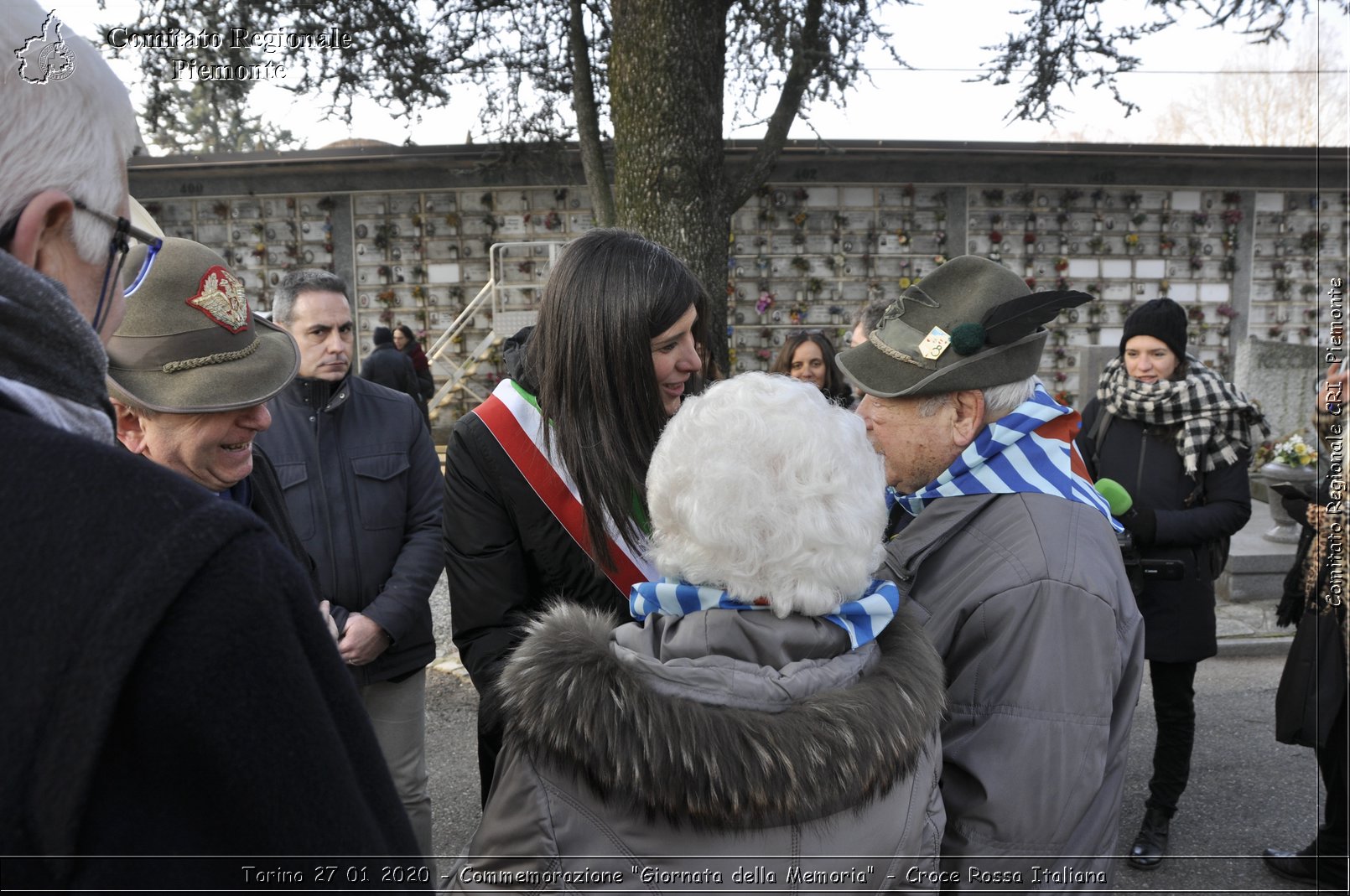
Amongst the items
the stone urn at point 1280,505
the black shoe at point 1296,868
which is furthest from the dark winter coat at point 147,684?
the stone urn at point 1280,505

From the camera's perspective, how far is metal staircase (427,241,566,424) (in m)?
14.0

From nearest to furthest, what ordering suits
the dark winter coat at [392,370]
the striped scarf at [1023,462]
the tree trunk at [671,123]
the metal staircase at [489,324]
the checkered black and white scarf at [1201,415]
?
the striped scarf at [1023,462] < the checkered black and white scarf at [1201,415] < the tree trunk at [671,123] < the dark winter coat at [392,370] < the metal staircase at [489,324]

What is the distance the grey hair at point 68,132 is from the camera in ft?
2.48

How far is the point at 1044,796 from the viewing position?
147cm

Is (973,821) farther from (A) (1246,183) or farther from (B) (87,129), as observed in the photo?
(A) (1246,183)

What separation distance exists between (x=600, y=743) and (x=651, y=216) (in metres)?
5.26

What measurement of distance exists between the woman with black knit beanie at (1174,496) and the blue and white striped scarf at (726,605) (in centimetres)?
255

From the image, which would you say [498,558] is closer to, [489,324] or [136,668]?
[136,668]

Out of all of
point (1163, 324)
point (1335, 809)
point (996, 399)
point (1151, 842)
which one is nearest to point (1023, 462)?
point (996, 399)

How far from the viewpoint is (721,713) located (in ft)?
3.91

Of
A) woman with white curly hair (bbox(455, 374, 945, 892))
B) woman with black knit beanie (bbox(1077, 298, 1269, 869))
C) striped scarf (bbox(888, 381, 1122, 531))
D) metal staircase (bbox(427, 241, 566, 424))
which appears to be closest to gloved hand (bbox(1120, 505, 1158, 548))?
woman with black knit beanie (bbox(1077, 298, 1269, 869))

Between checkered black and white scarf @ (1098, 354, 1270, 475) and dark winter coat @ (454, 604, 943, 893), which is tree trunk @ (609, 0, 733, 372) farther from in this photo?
dark winter coat @ (454, 604, 943, 893)

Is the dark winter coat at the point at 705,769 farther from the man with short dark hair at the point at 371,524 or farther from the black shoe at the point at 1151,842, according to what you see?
the black shoe at the point at 1151,842

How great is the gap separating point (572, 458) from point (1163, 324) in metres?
2.84
